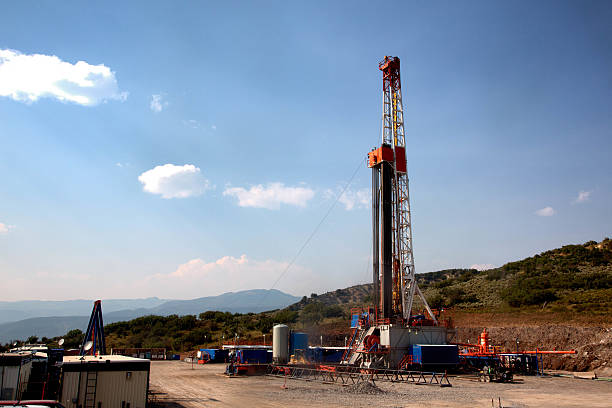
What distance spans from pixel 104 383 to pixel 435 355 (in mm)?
21180

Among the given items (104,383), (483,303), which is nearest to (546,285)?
(483,303)

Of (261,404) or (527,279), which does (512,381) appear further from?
(527,279)

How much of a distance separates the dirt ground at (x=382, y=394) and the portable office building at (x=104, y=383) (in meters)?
2.92

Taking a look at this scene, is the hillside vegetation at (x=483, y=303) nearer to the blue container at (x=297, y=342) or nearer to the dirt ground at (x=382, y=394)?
the blue container at (x=297, y=342)

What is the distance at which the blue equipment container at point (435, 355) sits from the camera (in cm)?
2964

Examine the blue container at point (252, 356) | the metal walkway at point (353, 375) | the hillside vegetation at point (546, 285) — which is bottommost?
the metal walkway at point (353, 375)

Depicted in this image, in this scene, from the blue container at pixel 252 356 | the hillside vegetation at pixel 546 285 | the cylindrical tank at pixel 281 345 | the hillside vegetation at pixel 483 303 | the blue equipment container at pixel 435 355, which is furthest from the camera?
the hillside vegetation at pixel 483 303

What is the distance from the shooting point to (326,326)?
60500mm

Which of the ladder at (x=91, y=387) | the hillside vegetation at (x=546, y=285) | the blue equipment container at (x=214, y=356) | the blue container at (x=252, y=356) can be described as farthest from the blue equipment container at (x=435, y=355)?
the blue equipment container at (x=214, y=356)

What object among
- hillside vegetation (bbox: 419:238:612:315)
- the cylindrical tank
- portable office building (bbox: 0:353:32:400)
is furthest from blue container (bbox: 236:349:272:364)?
hillside vegetation (bbox: 419:238:612:315)

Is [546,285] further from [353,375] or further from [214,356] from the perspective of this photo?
[214,356]

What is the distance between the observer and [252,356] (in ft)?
112

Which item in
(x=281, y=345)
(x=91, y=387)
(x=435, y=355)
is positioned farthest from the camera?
(x=281, y=345)

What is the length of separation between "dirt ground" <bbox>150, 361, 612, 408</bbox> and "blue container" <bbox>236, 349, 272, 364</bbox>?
5969 millimetres
